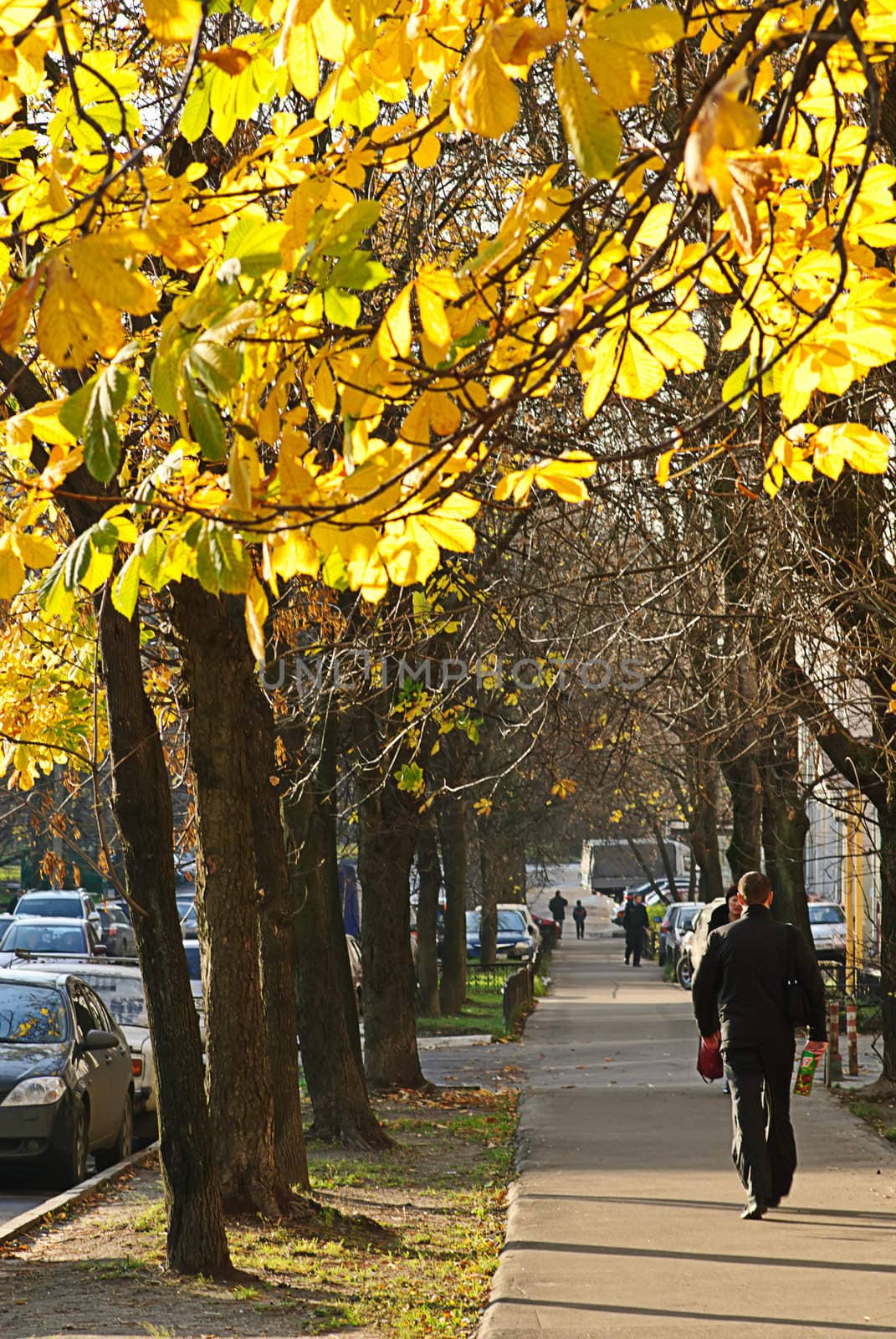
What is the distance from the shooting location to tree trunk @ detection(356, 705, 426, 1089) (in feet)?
56.0

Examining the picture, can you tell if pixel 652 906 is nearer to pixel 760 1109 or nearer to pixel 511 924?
pixel 511 924

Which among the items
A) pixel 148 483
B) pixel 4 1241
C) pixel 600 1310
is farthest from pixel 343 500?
pixel 4 1241

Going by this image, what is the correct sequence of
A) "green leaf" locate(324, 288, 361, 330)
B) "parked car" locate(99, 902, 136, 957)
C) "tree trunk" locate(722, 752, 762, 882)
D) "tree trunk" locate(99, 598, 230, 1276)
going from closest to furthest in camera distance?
"green leaf" locate(324, 288, 361, 330)
"tree trunk" locate(99, 598, 230, 1276)
"tree trunk" locate(722, 752, 762, 882)
"parked car" locate(99, 902, 136, 957)

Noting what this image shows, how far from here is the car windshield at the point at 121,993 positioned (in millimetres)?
16438

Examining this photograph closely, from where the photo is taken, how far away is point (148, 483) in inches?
144

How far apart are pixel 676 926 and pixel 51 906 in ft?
50.4

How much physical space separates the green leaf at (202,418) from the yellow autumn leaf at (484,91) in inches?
27.8

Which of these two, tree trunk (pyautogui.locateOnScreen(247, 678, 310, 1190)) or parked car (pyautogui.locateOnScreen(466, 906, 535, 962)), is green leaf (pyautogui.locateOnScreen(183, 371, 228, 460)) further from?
parked car (pyautogui.locateOnScreen(466, 906, 535, 962))

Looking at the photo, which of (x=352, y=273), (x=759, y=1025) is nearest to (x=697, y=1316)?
(x=759, y=1025)

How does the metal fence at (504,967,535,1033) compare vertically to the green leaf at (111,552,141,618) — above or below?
below

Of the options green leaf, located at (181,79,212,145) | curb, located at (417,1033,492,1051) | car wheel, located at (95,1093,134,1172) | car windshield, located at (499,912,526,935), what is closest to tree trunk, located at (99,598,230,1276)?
green leaf, located at (181,79,212,145)

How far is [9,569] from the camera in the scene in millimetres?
3854

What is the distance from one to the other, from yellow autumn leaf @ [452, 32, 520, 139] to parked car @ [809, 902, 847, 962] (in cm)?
2686

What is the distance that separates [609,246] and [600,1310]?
4974 millimetres
